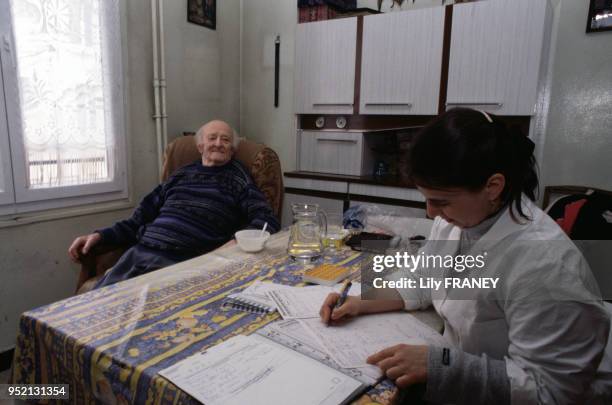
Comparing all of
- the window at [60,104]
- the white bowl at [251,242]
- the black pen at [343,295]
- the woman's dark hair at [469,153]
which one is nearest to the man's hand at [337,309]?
the black pen at [343,295]

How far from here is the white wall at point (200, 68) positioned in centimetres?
276

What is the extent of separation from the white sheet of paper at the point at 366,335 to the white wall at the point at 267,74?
240cm

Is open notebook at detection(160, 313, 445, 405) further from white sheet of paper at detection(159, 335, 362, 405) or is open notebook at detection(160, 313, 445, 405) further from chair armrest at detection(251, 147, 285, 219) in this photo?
chair armrest at detection(251, 147, 285, 219)

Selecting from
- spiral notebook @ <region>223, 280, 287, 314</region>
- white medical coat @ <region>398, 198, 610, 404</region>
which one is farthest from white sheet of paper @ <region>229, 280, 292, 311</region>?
white medical coat @ <region>398, 198, 610, 404</region>

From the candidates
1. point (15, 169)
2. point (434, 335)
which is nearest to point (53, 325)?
point (434, 335)

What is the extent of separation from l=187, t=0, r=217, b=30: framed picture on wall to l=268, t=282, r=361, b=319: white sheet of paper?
8.07 feet

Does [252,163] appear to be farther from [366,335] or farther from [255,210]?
[366,335]

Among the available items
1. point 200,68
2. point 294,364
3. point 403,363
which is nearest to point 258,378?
point 294,364

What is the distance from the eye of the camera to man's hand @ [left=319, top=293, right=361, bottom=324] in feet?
2.89

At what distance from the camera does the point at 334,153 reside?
9.58 feet

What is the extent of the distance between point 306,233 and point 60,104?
1611 mm

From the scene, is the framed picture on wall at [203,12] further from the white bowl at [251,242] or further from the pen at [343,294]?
the pen at [343,294]

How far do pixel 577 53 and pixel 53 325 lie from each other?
2.73m

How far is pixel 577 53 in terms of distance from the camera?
7.47 ft
